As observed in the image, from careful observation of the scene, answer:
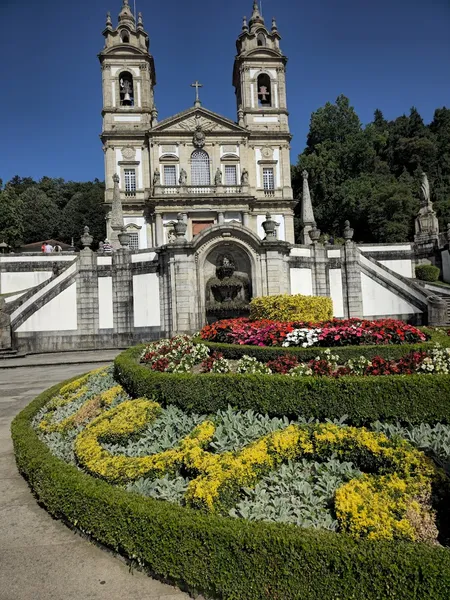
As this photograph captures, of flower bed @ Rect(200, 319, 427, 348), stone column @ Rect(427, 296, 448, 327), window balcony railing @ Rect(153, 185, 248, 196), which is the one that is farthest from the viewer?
window balcony railing @ Rect(153, 185, 248, 196)

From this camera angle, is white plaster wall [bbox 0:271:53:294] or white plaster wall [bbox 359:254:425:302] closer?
white plaster wall [bbox 359:254:425:302]

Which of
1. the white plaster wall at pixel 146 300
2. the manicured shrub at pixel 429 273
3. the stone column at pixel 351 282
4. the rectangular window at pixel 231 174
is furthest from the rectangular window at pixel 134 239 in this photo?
the manicured shrub at pixel 429 273

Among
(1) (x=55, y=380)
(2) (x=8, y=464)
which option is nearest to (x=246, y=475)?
(2) (x=8, y=464)

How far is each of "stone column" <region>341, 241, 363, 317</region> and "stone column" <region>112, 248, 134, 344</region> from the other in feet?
34.7

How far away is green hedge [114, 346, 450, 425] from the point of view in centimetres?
552

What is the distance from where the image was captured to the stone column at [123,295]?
21266 mm

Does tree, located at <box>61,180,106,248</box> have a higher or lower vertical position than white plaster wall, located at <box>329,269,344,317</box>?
higher

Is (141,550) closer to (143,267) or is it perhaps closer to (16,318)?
(143,267)

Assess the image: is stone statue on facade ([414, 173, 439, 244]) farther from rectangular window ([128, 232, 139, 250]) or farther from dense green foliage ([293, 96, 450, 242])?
rectangular window ([128, 232, 139, 250])

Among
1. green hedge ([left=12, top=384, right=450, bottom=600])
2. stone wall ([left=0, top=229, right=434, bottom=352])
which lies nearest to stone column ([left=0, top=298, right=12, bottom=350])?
stone wall ([left=0, top=229, right=434, bottom=352])

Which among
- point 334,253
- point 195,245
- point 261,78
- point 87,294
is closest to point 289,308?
point 195,245

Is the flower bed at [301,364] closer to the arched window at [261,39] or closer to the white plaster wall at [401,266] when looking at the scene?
the white plaster wall at [401,266]

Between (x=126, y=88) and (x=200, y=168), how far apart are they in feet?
33.6

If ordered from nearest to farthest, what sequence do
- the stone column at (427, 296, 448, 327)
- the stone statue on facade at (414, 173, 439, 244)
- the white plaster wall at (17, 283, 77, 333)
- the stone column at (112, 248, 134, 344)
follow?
the stone column at (427, 296, 448, 327) < the white plaster wall at (17, 283, 77, 333) < the stone column at (112, 248, 134, 344) < the stone statue on facade at (414, 173, 439, 244)
